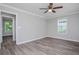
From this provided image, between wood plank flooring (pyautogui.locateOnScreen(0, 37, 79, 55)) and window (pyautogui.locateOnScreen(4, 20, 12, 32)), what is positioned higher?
window (pyautogui.locateOnScreen(4, 20, 12, 32))

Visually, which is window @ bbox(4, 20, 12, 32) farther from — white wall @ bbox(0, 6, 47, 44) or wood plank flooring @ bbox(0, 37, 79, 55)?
wood plank flooring @ bbox(0, 37, 79, 55)

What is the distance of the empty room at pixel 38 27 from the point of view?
346 cm

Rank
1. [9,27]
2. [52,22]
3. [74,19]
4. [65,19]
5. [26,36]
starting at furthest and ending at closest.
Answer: [9,27] → [52,22] → [65,19] → [74,19] → [26,36]

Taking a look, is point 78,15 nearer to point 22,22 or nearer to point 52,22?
point 52,22

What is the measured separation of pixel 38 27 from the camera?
243 inches

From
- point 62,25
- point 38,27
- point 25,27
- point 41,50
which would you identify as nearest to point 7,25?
point 38,27

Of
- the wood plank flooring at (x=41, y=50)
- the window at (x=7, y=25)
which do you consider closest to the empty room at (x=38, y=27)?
the wood plank flooring at (x=41, y=50)

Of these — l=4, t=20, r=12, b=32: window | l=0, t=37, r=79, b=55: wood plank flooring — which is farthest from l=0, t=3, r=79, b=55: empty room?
l=4, t=20, r=12, b=32: window

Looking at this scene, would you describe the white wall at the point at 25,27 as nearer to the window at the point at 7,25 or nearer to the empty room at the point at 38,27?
the empty room at the point at 38,27

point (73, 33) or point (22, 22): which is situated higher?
point (22, 22)

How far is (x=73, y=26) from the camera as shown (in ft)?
17.7

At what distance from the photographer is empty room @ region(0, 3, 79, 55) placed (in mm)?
3458
